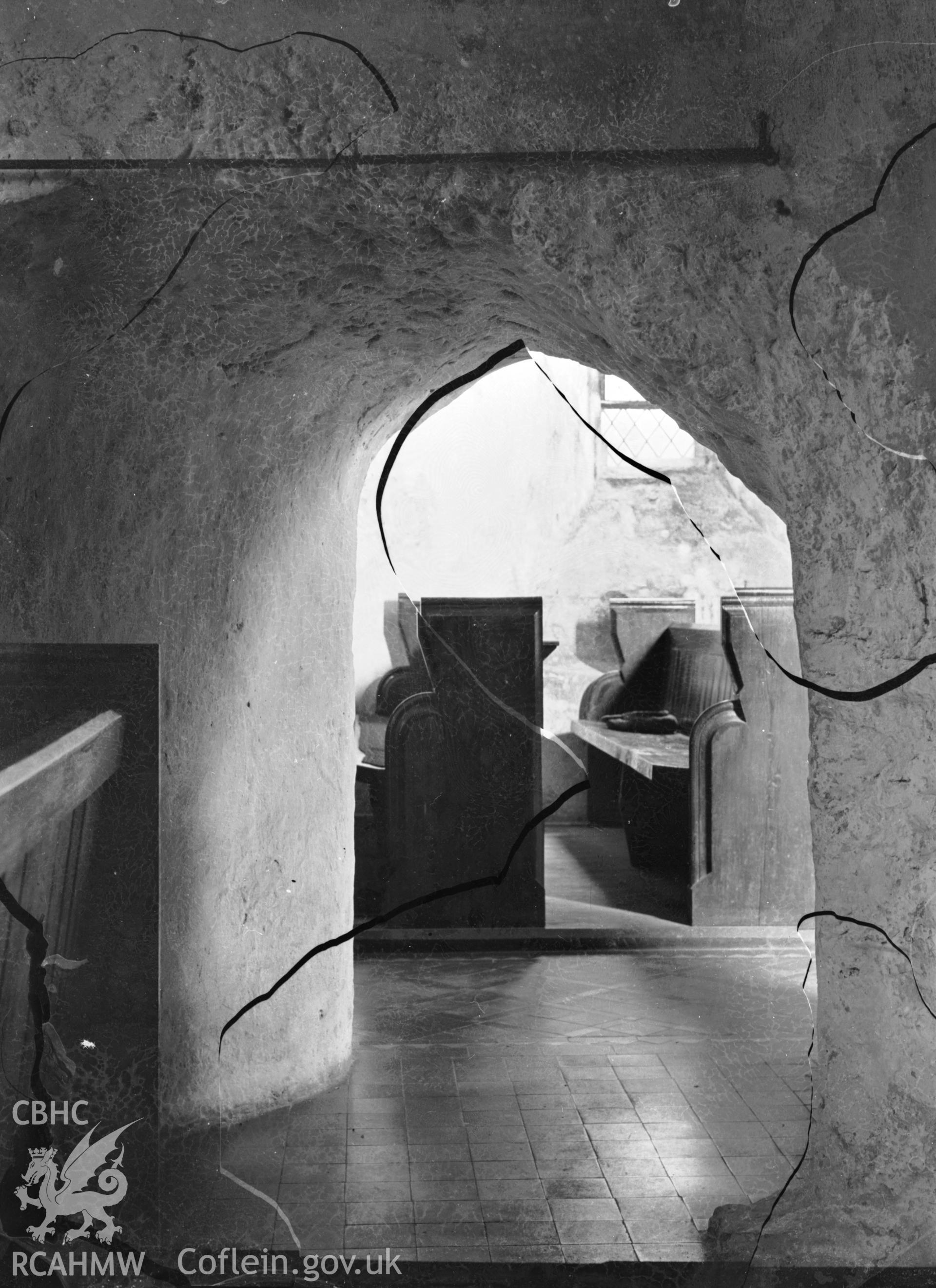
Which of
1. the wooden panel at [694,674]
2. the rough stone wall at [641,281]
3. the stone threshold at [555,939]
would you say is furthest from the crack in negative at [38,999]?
the stone threshold at [555,939]

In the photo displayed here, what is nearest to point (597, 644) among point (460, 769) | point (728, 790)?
point (460, 769)

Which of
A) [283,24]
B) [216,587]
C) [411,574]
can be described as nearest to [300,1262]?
[216,587]

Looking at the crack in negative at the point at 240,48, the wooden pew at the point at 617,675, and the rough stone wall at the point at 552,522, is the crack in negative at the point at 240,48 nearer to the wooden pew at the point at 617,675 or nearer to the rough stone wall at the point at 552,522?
the rough stone wall at the point at 552,522

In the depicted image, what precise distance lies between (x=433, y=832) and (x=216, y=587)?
1181mm

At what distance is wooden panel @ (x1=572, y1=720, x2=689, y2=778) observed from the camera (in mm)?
3195

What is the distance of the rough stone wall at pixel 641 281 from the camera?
210cm

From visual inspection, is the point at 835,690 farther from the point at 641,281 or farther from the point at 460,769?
the point at 460,769

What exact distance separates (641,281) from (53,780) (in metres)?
1.36

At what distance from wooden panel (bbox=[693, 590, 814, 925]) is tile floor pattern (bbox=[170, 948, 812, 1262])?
29cm

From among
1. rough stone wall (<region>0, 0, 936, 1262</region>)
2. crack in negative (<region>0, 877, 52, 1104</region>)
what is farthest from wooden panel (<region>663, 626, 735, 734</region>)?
crack in negative (<region>0, 877, 52, 1104</region>)

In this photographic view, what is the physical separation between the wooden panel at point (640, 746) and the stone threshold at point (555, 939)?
0.70 metres

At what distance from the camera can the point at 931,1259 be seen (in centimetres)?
206

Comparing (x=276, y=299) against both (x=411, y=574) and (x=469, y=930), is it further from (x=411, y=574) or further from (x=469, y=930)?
(x=469, y=930)

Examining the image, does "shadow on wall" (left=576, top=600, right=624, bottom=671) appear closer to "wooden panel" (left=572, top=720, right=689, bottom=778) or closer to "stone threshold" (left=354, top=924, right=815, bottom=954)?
"wooden panel" (left=572, top=720, right=689, bottom=778)
